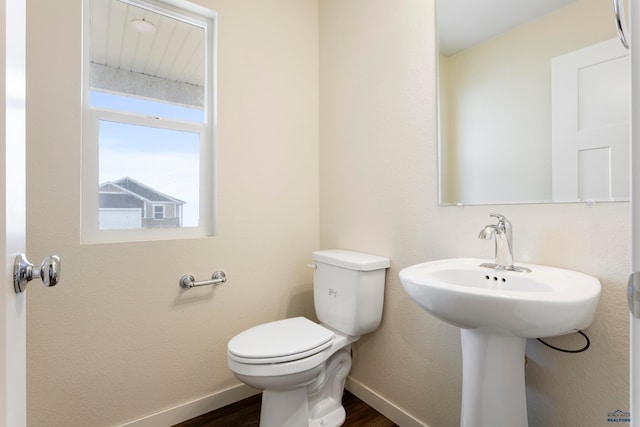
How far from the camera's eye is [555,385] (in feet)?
3.32

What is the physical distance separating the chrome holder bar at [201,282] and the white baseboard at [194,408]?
0.59 meters

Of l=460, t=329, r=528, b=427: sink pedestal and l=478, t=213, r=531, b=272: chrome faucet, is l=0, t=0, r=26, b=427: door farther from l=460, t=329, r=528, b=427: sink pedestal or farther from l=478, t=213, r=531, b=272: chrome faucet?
l=478, t=213, r=531, b=272: chrome faucet

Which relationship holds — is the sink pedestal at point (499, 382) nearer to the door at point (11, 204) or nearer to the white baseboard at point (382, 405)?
the white baseboard at point (382, 405)

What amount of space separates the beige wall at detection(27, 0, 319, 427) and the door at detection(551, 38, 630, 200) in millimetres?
1283

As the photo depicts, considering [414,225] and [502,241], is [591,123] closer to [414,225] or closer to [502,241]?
[502,241]

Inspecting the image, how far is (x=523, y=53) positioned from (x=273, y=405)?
1671mm

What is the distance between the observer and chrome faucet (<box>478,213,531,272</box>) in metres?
1.03

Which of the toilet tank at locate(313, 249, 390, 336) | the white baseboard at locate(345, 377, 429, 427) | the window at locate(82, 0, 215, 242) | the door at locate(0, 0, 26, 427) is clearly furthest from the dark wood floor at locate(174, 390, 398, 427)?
the door at locate(0, 0, 26, 427)

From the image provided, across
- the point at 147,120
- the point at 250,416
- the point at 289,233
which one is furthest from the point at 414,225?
the point at 147,120

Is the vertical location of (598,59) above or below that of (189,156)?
above

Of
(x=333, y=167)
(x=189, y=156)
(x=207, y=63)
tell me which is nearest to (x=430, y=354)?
(x=333, y=167)

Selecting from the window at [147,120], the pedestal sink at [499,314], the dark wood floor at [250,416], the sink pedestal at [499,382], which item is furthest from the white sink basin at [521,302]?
the window at [147,120]

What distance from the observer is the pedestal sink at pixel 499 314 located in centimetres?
74

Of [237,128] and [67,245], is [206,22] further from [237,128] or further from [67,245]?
[67,245]
